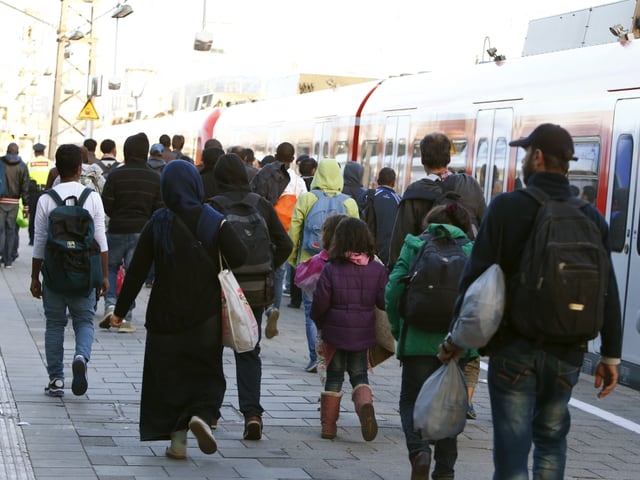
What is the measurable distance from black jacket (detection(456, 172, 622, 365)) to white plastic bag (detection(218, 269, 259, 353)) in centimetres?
208

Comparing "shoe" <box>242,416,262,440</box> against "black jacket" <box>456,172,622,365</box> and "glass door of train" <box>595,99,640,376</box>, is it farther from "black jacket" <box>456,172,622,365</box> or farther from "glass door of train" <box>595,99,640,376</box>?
"glass door of train" <box>595,99,640,376</box>

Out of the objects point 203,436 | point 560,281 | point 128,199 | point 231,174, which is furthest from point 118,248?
point 560,281

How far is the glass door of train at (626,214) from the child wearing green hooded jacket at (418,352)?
4.08 meters

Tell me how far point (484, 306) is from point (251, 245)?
10.3ft

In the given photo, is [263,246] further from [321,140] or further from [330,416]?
[321,140]

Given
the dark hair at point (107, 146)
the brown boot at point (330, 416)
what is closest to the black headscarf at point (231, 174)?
the brown boot at point (330, 416)

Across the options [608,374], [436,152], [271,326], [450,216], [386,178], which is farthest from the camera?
[386,178]

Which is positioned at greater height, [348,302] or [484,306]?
[484,306]

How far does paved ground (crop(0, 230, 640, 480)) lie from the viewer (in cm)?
707

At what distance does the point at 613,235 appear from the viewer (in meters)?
11.1

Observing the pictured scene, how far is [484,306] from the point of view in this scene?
5.12m

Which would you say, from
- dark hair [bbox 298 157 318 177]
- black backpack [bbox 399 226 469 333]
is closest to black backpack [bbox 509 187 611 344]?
black backpack [bbox 399 226 469 333]

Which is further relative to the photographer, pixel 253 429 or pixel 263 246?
pixel 263 246

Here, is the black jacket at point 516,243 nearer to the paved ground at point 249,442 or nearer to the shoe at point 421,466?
the shoe at point 421,466
